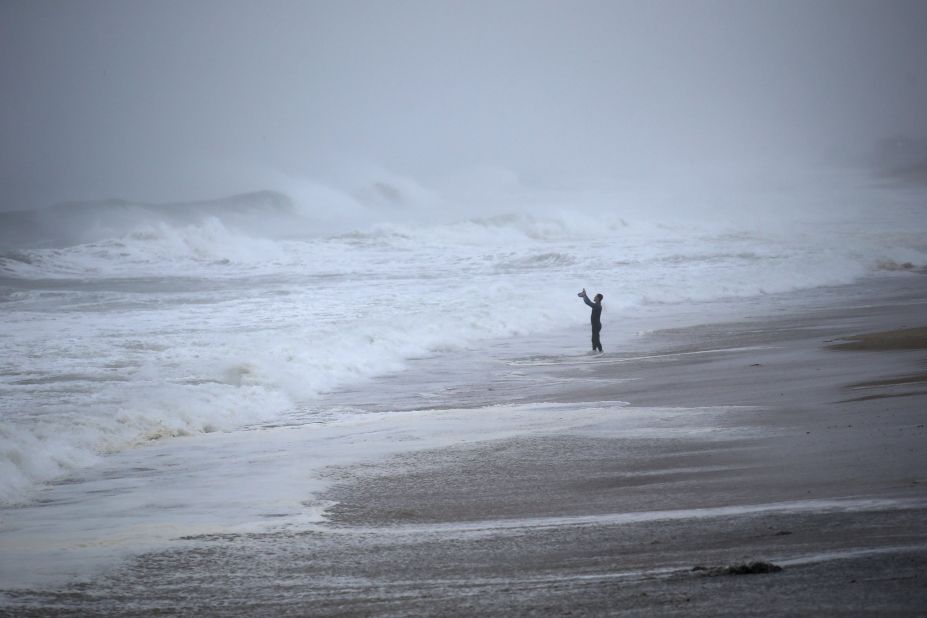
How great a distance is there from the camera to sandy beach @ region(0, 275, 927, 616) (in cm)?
399

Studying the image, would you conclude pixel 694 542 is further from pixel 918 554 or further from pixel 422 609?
pixel 422 609

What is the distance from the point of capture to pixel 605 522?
5.31m

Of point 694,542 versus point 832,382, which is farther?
point 832,382

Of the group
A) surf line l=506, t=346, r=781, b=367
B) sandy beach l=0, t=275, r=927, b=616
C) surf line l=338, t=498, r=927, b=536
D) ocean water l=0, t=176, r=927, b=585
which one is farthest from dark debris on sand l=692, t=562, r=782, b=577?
surf line l=506, t=346, r=781, b=367

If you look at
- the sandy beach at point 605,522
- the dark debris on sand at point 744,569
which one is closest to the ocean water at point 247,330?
the sandy beach at point 605,522

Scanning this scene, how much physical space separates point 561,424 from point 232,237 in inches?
1924

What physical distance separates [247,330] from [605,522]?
15066mm

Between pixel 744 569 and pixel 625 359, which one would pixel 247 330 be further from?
pixel 744 569

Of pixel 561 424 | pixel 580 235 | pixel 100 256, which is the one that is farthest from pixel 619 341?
pixel 580 235

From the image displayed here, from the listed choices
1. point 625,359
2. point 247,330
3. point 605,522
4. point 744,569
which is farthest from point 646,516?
point 247,330

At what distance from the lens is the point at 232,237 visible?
5566cm

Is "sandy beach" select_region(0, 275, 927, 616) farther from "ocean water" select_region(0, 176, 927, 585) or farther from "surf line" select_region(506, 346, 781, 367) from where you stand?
"surf line" select_region(506, 346, 781, 367)

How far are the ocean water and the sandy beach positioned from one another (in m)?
0.70

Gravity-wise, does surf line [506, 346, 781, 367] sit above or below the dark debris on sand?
above
